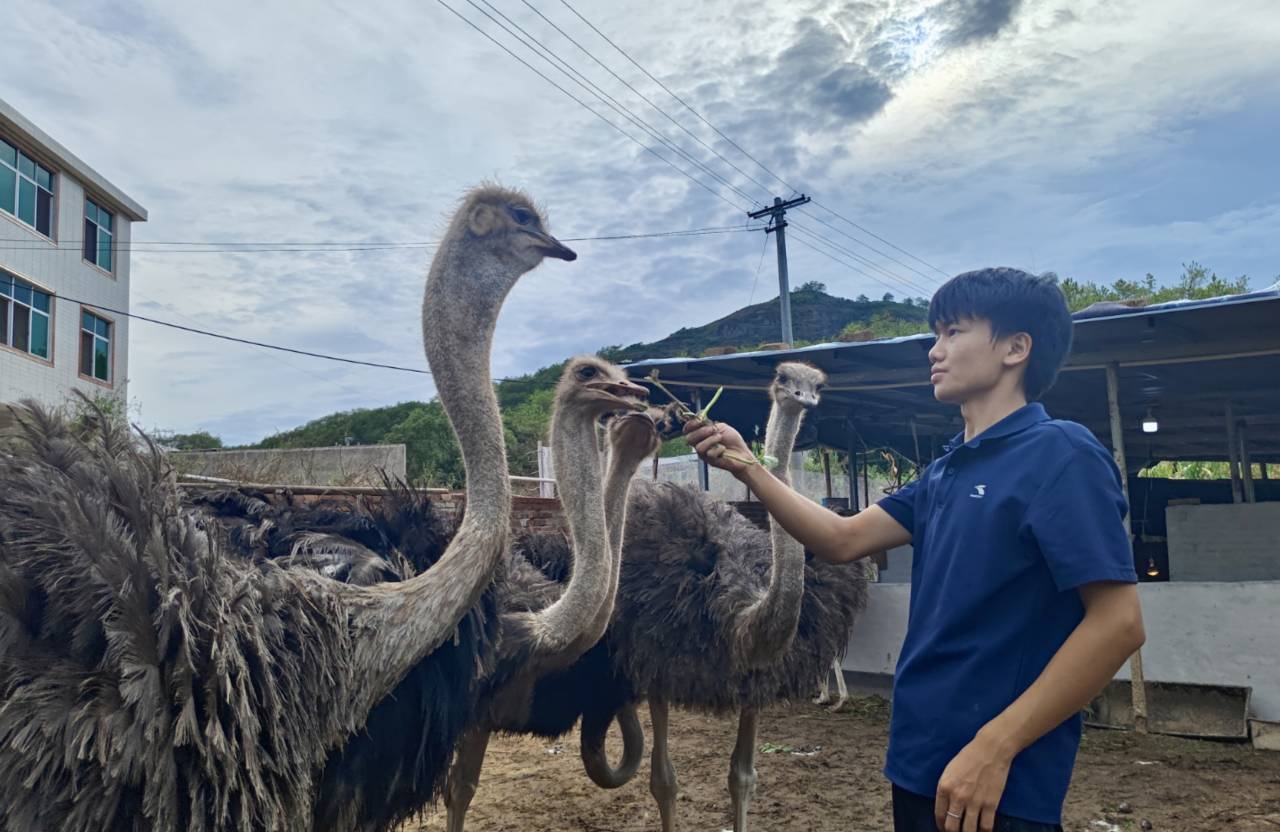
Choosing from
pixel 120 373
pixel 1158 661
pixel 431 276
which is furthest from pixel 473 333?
pixel 120 373

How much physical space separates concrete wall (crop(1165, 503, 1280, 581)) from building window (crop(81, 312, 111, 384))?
20.6 metres

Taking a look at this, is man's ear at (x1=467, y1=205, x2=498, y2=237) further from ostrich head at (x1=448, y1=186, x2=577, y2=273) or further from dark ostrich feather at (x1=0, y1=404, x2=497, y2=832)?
dark ostrich feather at (x1=0, y1=404, x2=497, y2=832)

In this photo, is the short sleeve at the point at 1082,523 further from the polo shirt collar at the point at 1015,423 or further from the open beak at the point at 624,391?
the open beak at the point at 624,391

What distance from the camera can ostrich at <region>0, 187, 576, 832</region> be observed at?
77.9 inches

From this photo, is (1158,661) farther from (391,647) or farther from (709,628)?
(391,647)

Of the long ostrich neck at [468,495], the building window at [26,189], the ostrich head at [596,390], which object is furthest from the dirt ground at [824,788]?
the building window at [26,189]

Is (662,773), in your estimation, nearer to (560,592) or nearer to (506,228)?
(560,592)

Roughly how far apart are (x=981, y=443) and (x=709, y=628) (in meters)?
2.70

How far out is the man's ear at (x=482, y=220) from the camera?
317cm

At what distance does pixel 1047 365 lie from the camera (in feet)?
5.86

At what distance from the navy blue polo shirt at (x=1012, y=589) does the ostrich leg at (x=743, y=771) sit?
281 cm

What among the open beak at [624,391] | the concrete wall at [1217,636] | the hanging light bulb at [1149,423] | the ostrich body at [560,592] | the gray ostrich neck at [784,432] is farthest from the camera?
the hanging light bulb at [1149,423]

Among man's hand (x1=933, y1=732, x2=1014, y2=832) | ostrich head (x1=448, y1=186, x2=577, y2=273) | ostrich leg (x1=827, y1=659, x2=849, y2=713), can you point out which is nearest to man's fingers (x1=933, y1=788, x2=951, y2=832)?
man's hand (x1=933, y1=732, x2=1014, y2=832)

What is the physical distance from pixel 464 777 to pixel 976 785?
3.09 m
